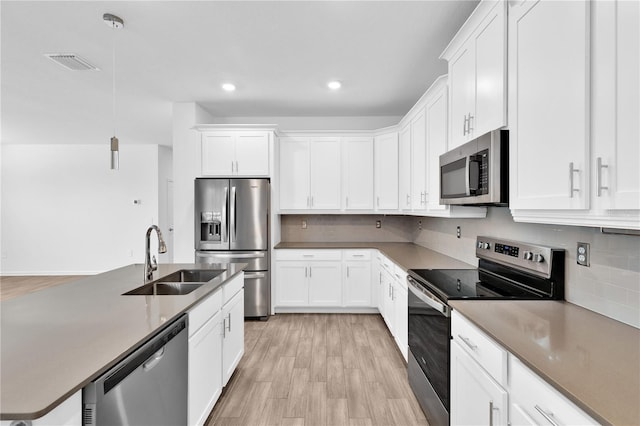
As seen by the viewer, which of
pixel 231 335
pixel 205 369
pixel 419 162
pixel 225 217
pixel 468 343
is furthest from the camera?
pixel 225 217

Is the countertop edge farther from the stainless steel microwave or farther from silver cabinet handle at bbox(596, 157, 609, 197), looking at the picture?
the stainless steel microwave

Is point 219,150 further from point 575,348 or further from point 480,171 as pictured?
point 575,348

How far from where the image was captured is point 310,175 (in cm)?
449

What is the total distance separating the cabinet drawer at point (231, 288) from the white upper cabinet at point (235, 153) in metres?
1.80

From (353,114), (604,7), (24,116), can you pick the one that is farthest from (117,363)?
(24,116)

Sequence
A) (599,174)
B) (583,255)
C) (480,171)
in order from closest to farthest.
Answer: (599,174), (583,255), (480,171)

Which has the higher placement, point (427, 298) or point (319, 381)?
point (427, 298)

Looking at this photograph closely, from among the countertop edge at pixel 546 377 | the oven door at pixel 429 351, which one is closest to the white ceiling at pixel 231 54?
the oven door at pixel 429 351

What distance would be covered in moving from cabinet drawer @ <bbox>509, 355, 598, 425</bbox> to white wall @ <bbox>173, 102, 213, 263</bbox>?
3.83m

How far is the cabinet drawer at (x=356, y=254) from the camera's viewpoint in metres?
4.24

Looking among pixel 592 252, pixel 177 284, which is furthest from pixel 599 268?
pixel 177 284

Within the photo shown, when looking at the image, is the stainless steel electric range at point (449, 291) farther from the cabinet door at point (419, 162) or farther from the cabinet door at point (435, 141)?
the cabinet door at point (419, 162)

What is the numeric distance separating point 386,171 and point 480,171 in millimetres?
2482

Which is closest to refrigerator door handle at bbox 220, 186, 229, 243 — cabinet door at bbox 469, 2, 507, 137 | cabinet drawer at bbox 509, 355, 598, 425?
cabinet door at bbox 469, 2, 507, 137
